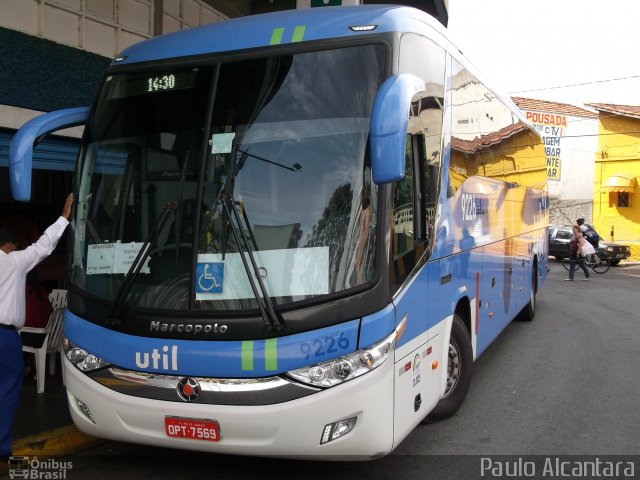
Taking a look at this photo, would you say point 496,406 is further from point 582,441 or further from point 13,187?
point 13,187

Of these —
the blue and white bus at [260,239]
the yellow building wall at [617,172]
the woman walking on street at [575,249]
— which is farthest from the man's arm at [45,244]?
the yellow building wall at [617,172]

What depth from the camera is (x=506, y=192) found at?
7.74 meters

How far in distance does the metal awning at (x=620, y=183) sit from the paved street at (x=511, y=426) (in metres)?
20.9

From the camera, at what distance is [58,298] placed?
6.80 meters

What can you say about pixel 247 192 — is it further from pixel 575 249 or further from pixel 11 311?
pixel 575 249

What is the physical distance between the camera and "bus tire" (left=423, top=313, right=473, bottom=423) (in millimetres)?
5516

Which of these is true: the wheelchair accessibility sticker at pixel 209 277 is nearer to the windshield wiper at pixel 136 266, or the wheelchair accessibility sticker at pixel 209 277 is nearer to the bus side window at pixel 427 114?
the windshield wiper at pixel 136 266

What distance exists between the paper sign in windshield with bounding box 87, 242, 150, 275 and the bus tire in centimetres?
284

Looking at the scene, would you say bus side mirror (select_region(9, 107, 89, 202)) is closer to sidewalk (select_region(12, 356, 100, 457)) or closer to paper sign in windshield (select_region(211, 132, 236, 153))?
paper sign in windshield (select_region(211, 132, 236, 153))

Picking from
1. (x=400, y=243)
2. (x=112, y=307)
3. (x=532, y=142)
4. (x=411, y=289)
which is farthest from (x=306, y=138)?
(x=532, y=142)

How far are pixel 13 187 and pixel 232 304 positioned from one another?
5.84ft

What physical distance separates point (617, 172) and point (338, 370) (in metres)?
29.4

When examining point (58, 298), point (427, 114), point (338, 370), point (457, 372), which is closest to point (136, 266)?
point (338, 370)

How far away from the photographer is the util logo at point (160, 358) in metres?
3.77
